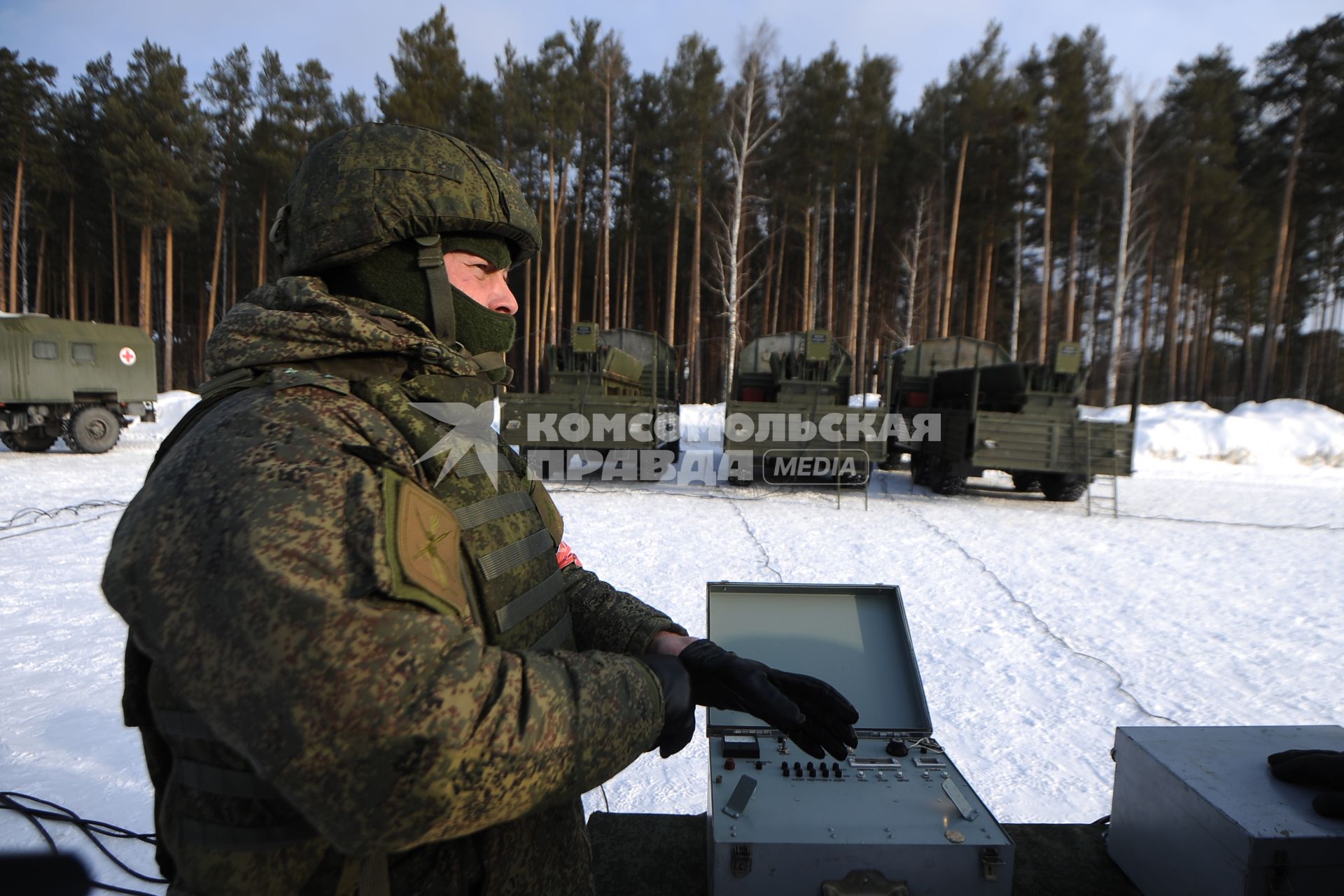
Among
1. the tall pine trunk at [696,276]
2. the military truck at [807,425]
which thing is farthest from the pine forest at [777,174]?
the military truck at [807,425]

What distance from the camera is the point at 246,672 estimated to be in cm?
70

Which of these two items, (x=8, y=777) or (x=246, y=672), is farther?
(x=8, y=777)

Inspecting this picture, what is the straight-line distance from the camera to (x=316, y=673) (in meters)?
0.69

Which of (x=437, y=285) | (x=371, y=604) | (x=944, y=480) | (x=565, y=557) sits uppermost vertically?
(x=437, y=285)

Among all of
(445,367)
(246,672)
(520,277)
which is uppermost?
(520,277)

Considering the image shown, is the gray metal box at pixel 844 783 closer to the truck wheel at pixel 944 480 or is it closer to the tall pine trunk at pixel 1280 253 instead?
the truck wheel at pixel 944 480

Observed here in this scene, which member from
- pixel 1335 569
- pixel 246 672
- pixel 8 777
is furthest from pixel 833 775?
pixel 1335 569

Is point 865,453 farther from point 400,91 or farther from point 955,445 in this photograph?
point 400,91

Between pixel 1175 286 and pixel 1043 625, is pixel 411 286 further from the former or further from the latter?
pixel 1175 286

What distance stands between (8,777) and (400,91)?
2049cm

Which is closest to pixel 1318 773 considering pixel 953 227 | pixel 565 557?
pixel 565 557

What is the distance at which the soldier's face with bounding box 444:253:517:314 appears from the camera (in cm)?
121

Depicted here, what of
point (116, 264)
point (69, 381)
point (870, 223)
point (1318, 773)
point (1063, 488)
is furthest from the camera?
point (116, 264)

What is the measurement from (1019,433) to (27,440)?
15.5m
